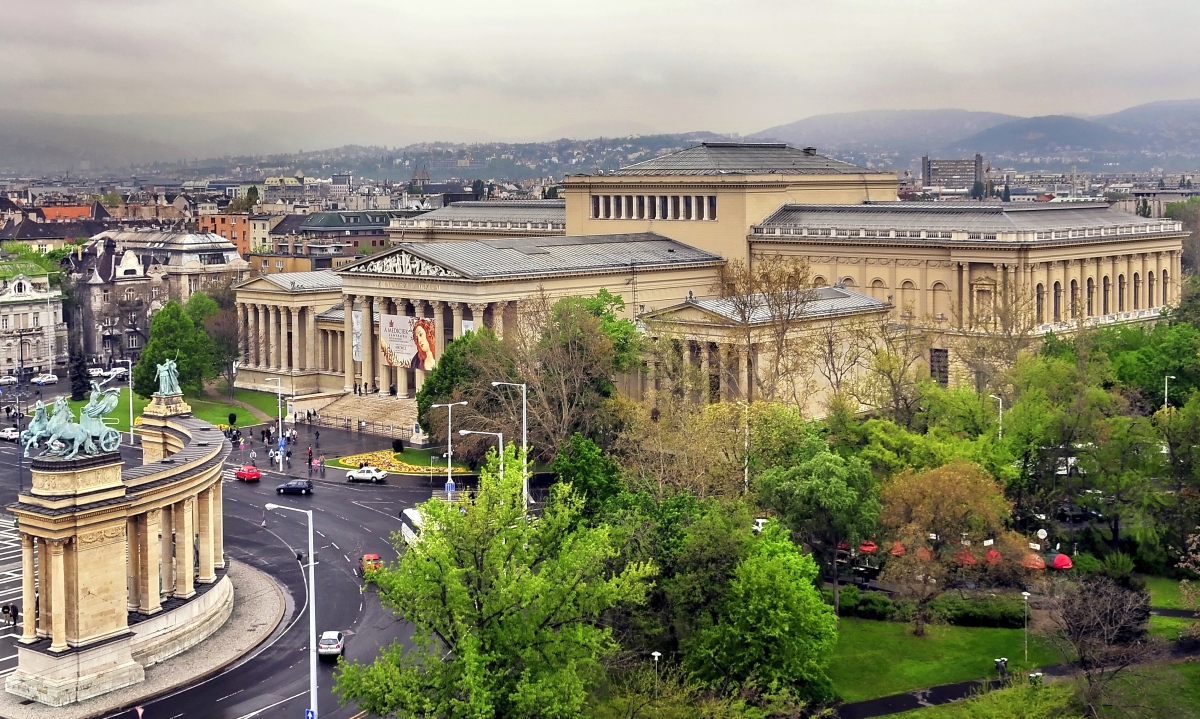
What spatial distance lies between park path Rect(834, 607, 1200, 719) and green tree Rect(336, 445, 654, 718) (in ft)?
37.3

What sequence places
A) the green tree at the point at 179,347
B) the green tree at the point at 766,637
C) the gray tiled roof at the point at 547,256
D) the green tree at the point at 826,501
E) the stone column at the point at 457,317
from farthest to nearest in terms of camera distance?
the green tree at the point at 179,347
the gray tiled roof at the point at 547,256
the stone column at the point at 457,317
the green tree at the point at 826,501
the green tree at the point at 766,637

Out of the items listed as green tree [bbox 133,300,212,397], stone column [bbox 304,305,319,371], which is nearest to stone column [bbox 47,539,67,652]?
green tree [bbox 133,300,212,397]

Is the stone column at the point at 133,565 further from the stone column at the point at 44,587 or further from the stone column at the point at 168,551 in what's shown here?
the stone column at the point at 44,587

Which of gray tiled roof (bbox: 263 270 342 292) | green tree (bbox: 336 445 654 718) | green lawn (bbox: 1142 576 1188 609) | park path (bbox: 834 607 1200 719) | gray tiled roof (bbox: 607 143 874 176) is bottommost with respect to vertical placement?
park path (bbox: 834 607 1200 719)

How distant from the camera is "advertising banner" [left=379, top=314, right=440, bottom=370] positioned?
118062mm

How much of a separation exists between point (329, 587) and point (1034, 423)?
3729cm

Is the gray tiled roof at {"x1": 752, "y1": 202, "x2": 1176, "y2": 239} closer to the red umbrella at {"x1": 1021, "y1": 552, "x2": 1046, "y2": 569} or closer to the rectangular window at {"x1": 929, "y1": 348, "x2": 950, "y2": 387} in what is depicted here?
the rectangular window at {"x1": 929, "y1": 348, "x2": 950, "y2": 387}

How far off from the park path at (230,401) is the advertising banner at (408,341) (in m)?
12.5

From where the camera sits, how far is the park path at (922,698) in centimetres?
5419

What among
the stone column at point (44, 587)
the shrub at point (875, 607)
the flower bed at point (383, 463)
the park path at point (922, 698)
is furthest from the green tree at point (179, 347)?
the park path at point (922, 698)

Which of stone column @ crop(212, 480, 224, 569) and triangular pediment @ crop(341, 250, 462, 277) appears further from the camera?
triangular pediment @ crop(341, 250, 462, 277)

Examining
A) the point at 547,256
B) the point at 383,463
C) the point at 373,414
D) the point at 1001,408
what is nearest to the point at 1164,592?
the point at 1001,408

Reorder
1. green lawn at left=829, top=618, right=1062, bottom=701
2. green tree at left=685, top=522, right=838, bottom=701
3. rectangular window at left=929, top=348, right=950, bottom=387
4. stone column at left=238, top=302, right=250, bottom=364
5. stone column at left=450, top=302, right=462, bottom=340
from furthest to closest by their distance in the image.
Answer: stone column at left=238, top=302, right=250, bottom=364, stone column at left=450, top=302, right=462, bottom=340, rectangular window at left=929, top=348, right=950, bottom=387, green lawn at left=829, top=618, right=1062, bottom=701, green tree at left=685, top=522, right=838, bottom=701

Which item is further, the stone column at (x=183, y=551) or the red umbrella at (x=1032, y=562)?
the red umbrella at (x=1032, y=562)
